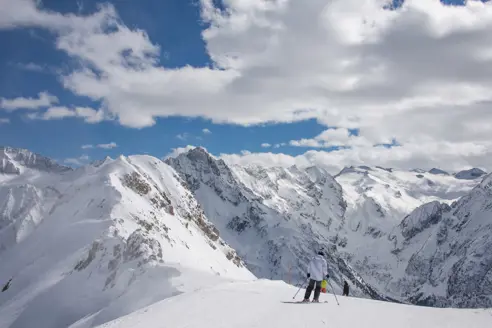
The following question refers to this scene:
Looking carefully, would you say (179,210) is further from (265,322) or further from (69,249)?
(265,322)

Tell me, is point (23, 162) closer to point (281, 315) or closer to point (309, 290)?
point (309, 290)

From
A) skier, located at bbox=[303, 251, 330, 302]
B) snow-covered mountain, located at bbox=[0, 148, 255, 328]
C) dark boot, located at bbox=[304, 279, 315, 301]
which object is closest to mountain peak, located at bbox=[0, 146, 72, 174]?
snow-covered mountain, located at bbox=[0, 148, 255, 328]

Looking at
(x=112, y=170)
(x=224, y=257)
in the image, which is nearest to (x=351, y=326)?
(x=112, y=170)

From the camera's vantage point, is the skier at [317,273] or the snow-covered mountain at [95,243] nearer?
the skier at [317,273]

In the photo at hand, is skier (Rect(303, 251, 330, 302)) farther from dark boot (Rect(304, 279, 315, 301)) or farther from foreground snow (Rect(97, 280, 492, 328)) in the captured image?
foreground snow (Rect(97, 280, 492, 328))

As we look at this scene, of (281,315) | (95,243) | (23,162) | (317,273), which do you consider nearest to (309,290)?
(317,273)

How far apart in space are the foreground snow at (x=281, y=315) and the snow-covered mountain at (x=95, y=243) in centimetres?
1875

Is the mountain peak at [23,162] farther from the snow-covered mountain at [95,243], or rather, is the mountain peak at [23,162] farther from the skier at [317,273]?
the skier at [317,273]

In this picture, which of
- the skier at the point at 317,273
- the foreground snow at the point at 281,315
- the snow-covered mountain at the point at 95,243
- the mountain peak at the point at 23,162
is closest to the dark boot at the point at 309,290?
the skier at the point at 317,273

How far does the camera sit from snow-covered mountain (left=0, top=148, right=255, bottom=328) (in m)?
53.6

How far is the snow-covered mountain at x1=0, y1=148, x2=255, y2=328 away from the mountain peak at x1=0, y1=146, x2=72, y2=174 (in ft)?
1.12

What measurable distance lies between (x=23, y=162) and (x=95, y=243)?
374 ft

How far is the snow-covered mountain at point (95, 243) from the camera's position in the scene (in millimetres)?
53575

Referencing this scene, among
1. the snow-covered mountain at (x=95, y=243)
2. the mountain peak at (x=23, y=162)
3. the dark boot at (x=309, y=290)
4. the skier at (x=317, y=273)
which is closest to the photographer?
the dark boot at (x=309, y=290)
